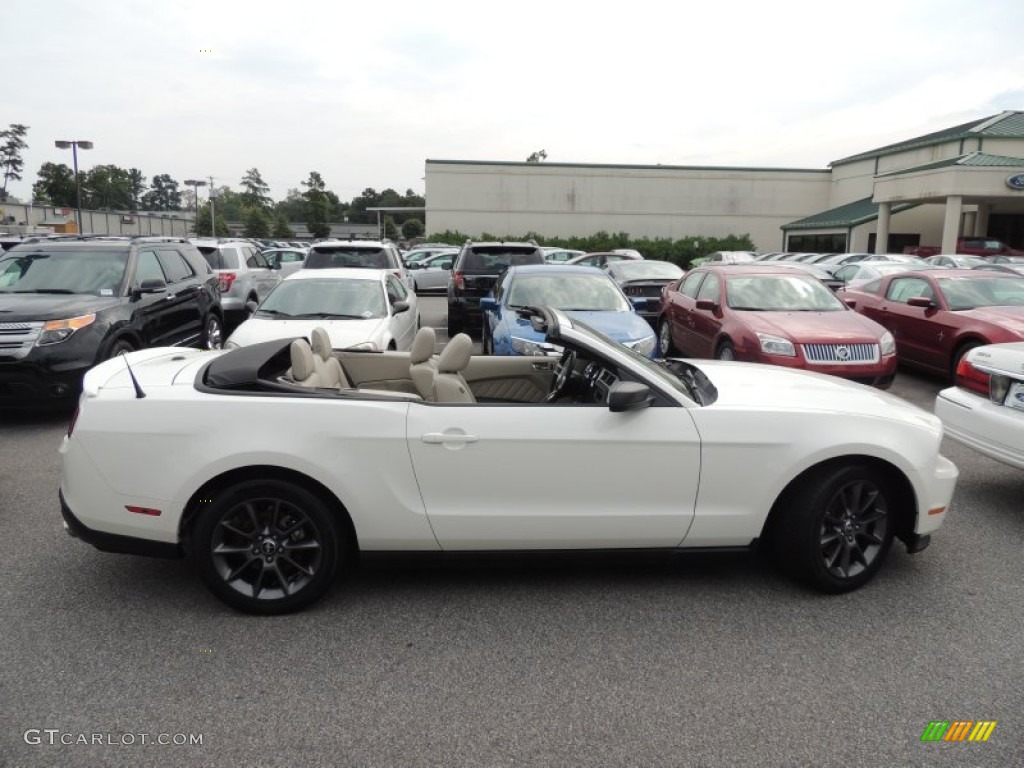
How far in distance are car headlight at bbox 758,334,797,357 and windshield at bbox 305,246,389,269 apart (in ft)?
22.3

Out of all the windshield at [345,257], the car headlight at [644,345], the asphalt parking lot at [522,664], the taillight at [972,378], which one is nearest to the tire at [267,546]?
the asphalt parking lot at [522,664]

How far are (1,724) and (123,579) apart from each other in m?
1.25

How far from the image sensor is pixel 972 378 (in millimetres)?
5348

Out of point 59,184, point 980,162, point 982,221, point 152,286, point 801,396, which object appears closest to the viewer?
point 801,396

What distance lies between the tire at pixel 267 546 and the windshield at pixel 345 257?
31.0 ft

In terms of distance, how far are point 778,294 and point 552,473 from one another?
6.86 meters

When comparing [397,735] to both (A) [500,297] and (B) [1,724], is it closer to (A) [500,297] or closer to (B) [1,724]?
(B) [1,724]

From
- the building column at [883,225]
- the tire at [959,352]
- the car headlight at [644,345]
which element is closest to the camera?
the car headlight at [644,345]

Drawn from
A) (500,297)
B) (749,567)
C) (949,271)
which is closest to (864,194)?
(949,271)

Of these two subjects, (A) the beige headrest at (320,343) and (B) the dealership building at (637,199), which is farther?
(B) the dealership building at (637,199)

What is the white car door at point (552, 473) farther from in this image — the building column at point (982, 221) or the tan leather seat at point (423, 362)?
the building column at point (982, 221)

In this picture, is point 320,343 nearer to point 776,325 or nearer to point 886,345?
point 776,325

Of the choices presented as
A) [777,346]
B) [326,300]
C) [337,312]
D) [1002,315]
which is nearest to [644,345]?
[777,346]

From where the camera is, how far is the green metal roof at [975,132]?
3819 centimetres
